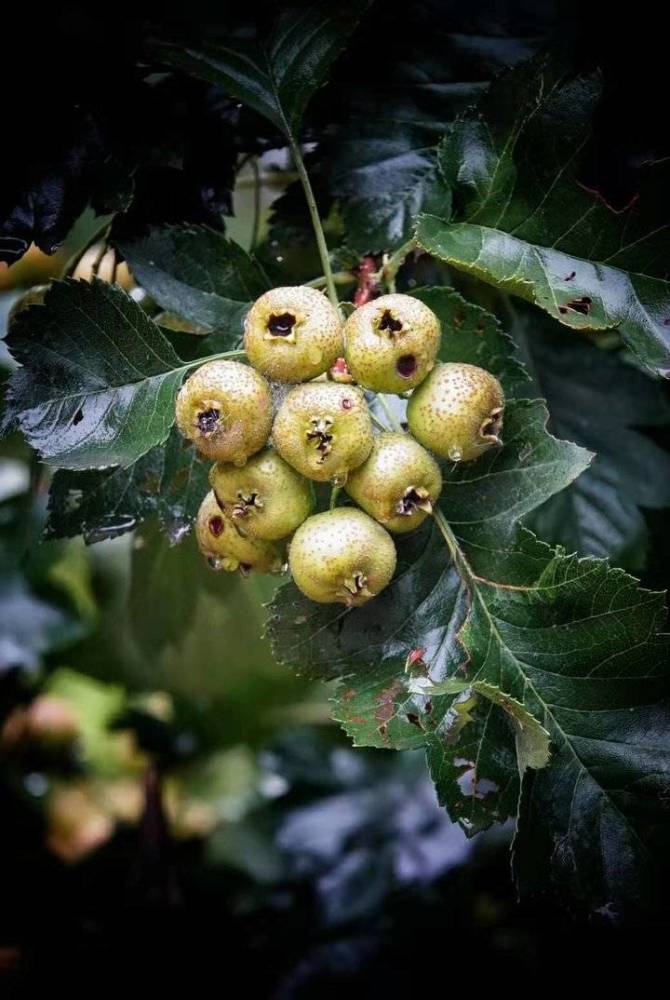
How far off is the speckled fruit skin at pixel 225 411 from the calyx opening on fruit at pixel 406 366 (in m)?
0.10

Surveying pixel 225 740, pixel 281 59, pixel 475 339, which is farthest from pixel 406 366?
pixel 225 740

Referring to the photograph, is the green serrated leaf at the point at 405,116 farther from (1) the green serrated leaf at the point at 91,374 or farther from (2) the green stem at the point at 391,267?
(1) the green serrated leaf at the point at 91,374

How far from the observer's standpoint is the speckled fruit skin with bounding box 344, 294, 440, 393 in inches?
24.7

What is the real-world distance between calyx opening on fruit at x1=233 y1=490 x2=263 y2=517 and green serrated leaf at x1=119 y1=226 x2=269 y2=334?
0.22m

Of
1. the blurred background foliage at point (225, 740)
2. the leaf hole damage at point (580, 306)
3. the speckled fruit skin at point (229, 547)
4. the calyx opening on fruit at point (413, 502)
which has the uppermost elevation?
the leaf hole damage at point (580, 306)

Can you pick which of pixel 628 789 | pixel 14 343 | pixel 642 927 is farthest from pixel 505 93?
pixel 642 927

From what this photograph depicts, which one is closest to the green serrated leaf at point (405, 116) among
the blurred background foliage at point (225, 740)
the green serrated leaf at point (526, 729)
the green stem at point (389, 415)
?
the blurred background foliage at point (225, 740)

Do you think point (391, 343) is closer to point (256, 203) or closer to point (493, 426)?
point (493, 426)

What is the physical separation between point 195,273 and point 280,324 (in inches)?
8.3

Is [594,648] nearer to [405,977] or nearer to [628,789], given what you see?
[628,789]

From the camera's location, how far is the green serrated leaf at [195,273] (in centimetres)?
80

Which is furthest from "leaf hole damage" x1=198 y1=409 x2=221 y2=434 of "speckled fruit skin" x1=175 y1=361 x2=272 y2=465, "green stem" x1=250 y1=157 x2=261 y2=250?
"green stem" x1=250 y1=157 x2=261 y2=250

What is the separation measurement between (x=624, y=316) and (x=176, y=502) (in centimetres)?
41

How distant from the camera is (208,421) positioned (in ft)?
2.00
